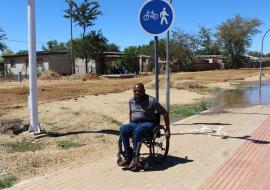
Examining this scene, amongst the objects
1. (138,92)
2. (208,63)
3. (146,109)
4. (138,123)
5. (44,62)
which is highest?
(44,62)

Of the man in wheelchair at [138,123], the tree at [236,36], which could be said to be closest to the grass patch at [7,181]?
the man in wheelchair at [138,123]

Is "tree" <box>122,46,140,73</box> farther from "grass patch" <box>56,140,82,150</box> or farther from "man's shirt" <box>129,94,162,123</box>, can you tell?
"man's shirt" <box>129,94,162,123</box>

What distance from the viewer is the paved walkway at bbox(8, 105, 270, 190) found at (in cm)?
635

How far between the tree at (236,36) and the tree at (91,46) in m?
36.9

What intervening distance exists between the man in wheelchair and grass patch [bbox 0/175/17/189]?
1.58 meters

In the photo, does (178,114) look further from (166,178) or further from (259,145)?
(166,178)

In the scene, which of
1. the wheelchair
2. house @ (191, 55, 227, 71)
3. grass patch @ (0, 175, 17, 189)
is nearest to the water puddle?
the wheelchair

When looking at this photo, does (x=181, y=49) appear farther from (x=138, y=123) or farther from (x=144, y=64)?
(x=138, y=123)

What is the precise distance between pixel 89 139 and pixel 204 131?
9.72ft

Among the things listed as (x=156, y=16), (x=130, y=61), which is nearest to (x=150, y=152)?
(x=156, y=16)

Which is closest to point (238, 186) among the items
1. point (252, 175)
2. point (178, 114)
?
point (252, 175)

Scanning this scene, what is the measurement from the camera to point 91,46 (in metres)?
57.6

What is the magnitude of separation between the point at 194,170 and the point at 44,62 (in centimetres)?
5302

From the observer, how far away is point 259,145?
9.28m
